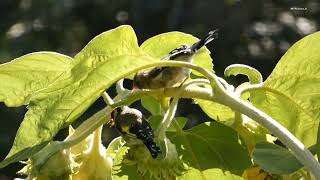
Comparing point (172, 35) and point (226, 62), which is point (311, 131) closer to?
point (172, 35)

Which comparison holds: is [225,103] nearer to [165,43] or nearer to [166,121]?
[166,121]

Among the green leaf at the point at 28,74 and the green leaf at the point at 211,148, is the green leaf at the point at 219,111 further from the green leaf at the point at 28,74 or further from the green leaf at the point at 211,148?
the green leaf at the point at 28,74

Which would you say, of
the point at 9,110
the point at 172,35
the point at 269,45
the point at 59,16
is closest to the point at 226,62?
the point at 269,45

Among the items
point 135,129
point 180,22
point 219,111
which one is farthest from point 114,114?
point 180,22

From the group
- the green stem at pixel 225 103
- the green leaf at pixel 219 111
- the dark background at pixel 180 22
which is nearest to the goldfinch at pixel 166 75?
the green stem at pixel 225 103

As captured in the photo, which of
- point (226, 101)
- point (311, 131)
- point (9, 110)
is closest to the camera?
point (226, 101)

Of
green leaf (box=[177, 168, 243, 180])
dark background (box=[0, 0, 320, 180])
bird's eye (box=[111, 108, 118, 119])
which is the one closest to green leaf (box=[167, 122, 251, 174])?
green leaf (box=[177, 168, 243, 180])
